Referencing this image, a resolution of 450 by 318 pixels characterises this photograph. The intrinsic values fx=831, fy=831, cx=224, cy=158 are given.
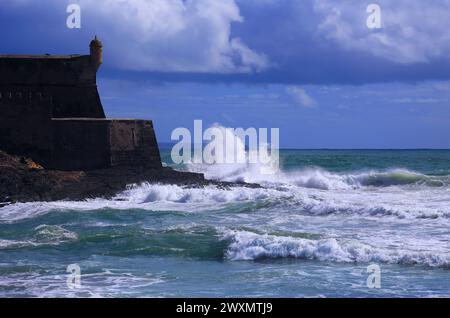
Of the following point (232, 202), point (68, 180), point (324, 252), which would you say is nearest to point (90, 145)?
point (68, 180)

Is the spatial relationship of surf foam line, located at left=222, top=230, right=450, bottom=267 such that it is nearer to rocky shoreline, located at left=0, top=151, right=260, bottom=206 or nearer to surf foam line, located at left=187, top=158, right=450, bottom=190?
rocky shoreline, located at left=0, top=151, right=260, bottom=206

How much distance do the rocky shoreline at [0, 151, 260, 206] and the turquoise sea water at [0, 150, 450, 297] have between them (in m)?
0.69

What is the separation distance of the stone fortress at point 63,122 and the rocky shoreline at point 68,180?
0.51 meters

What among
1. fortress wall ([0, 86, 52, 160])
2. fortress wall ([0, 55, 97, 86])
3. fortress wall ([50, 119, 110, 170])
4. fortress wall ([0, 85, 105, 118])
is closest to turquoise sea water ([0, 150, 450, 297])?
fortress wall ([50, 119, 110, 170])

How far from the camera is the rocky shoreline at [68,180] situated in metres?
20.3

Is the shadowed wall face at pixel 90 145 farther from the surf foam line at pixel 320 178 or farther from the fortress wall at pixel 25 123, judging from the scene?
the surf foam line at pixel 320 178

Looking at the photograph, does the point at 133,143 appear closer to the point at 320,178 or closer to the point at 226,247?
the point at 320,178

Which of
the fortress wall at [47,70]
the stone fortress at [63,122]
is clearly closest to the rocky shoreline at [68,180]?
the stone fortress at [63,122]

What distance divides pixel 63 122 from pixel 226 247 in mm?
11842

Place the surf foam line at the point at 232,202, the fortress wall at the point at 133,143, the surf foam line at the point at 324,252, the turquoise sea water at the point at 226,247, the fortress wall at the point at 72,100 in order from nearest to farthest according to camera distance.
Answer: the turquoise sea water at the point at 226,247 → the surf foam line at the point at 324,252 → the surf foam line at the point at 232,202 → the fortress wall at the point at 133,143 → the fortress wall at the point at 72,100
